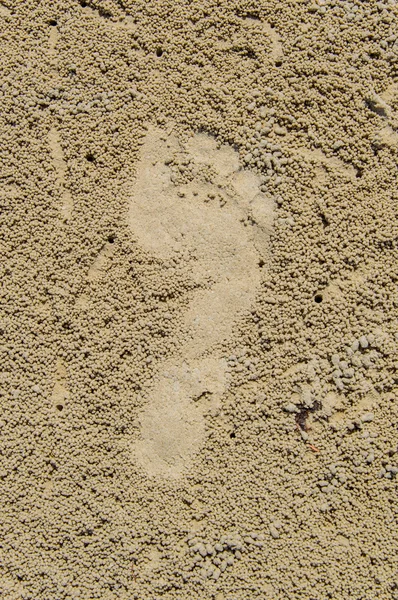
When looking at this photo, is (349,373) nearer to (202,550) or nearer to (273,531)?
(273,531)

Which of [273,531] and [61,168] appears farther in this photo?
[61,168]

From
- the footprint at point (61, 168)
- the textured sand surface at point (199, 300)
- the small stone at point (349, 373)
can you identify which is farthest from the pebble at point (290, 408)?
the footprint at point (61, 168)

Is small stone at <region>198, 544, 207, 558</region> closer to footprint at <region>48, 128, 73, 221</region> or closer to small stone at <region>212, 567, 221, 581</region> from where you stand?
small stone at <region>212, 567, 221, 581</region>

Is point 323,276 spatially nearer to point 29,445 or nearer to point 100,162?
point 100,162

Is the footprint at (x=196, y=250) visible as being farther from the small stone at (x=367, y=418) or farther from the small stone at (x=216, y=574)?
the small stone at (x=367, y=418)

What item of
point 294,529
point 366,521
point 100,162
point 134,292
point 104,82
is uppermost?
point 104,82

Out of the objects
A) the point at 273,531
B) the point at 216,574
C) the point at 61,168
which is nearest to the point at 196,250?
the point at 61,168

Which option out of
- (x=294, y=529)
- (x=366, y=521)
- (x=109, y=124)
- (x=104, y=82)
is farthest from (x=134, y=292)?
(x=366, y=521)
